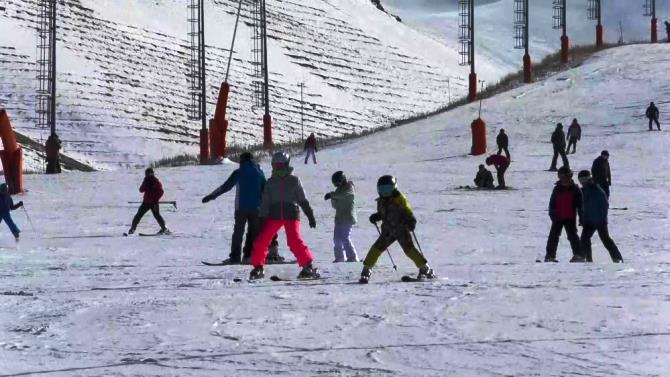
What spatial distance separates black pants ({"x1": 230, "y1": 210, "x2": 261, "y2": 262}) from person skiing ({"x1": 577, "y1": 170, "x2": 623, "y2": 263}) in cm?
400

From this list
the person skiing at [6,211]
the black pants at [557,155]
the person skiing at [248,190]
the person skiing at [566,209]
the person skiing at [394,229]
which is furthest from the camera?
the black pants at [557,155]

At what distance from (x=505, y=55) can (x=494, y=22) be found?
1519cm

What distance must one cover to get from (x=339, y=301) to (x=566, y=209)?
19.4 feet

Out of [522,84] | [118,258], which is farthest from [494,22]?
[118,258]

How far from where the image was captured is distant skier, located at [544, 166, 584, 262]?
50.1ft

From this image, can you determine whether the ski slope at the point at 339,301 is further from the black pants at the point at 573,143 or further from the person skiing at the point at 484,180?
the black pants at the point at 573,143

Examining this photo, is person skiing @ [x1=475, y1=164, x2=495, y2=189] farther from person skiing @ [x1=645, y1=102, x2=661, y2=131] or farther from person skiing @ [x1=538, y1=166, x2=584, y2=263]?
person skiing @ [x1=645, y1=102, x2=661, y2=131]

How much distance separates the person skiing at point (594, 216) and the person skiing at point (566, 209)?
13 centimetres

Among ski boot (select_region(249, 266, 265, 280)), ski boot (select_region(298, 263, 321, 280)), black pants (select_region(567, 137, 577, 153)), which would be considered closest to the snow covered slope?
black pants (select_region(567, 137, 577, 153))

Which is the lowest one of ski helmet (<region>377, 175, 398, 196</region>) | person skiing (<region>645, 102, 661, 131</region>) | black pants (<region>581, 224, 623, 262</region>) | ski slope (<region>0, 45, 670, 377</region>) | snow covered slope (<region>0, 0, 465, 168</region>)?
ski slope (<region>0, 45, 670, 377</region>)

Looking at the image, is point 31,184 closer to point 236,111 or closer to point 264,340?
point 264,340

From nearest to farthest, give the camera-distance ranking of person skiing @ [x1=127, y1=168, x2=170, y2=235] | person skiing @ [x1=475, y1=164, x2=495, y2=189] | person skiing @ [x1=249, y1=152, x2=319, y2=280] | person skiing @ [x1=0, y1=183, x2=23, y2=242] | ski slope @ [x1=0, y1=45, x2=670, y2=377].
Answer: ski slope @ [x1=0, y1=45, x2=670, y2=377] < person skiing @ [x1=249, y1=152, x2=319, y2=280] < person skiing @ [x1=0, y1=183, x2=23, y2=242] < person skiing @ [x1=127, y1=168, x2=170, y2=235] < person skiing @ [x1=475, y1=164, x2=495, y2=189]

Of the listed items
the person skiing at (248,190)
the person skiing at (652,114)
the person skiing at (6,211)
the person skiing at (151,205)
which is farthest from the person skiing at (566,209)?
the person skiing at (652,114)

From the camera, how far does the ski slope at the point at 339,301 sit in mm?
7816
